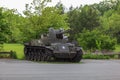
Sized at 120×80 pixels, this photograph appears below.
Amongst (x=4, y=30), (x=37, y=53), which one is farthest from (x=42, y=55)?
(x=4, y=30)

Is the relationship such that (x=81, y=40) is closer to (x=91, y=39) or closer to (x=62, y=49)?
(x=91, y=39)

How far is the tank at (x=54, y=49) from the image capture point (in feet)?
93.8

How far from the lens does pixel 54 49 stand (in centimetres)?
2853

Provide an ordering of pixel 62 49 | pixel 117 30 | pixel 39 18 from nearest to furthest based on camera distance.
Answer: pixel 62 49, pixel 39 18, pixel 117 30

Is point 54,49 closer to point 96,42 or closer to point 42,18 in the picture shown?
point 96,42

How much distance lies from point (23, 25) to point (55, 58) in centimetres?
1494

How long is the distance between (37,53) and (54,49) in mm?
1797

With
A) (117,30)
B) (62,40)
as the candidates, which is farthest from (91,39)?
(117,30)

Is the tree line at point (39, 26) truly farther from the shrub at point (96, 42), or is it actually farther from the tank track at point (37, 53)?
the tank track at point (37, 53)

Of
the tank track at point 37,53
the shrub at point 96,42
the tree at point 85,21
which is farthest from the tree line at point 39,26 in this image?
the tree at point 85,21

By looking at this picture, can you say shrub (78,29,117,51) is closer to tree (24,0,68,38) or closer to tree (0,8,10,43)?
tree (24,0,68,38)

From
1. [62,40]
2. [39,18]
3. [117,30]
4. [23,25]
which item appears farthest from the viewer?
[117,30]

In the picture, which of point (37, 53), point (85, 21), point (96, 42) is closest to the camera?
point (37, 53)

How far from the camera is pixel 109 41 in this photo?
131ft
